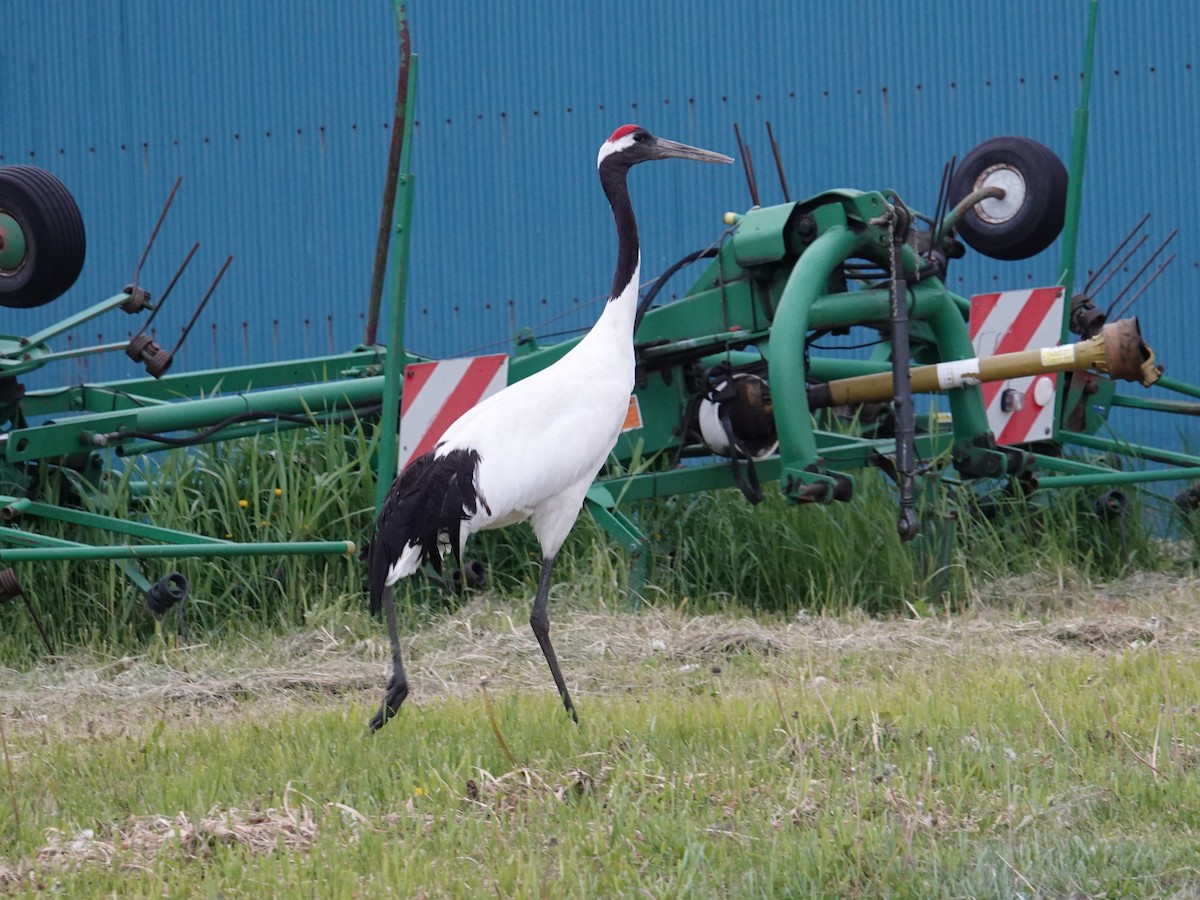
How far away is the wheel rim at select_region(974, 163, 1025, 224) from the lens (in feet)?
23.0

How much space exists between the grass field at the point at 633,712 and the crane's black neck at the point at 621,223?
127 cm

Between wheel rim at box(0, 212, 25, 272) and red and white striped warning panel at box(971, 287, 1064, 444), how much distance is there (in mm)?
3814

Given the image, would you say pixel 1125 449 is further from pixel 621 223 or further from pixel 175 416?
pixel 175 416

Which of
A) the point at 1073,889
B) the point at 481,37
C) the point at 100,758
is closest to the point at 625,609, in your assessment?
the point at 100,758

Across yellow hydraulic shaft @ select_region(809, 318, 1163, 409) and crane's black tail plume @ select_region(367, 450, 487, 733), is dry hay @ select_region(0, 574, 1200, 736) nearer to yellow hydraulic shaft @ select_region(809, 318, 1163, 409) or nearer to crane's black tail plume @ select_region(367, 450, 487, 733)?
crane's black tail plume @ select_region(367, 450, 487, 733)

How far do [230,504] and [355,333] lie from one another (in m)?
2.62

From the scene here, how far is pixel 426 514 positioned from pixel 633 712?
2.60 feet

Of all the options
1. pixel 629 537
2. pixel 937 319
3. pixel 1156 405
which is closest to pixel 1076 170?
pixel 937 319

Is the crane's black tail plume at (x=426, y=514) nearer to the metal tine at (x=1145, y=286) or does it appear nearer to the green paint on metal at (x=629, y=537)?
the green paint on metal at (x=629, y=537)

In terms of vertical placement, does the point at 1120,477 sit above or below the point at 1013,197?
below

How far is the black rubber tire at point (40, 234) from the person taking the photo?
5.62 meters

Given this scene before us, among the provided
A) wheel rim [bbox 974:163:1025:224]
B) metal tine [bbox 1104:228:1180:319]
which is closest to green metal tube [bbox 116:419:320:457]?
wheel rim [bbox 974:163:1025:224]

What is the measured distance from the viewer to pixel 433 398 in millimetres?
5578

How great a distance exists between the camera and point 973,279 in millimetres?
8438
